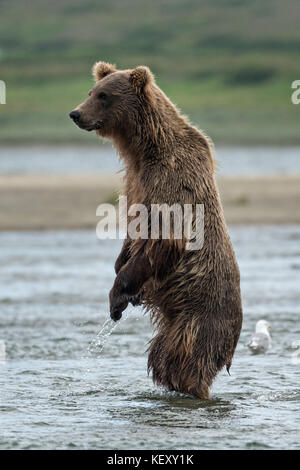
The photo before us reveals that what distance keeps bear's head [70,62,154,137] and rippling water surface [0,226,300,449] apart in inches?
74.0

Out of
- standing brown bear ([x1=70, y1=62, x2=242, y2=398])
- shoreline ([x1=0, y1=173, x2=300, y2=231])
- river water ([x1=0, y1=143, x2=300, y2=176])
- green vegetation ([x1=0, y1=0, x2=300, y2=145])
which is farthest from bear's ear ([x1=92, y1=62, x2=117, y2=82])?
green vegetation ([x1=0, y1=0, x2=300, y2=145])

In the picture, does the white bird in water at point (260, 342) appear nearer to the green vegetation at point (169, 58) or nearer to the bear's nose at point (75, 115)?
the bear's nose at point (75, 115)

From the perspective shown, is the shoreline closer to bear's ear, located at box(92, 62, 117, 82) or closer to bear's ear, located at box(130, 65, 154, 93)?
bear's ear, located at box(92, 62, 117, 82)

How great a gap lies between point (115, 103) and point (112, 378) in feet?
7.10

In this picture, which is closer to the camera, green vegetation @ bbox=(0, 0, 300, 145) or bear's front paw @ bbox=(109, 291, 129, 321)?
bear's front paw @ bbox=(109, 291, 129, 321)

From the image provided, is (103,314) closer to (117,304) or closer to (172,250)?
(117,304)

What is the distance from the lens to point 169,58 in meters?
82.1

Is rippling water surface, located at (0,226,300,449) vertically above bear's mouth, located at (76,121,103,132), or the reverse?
bear's mouth, located at (76,121,103,132)

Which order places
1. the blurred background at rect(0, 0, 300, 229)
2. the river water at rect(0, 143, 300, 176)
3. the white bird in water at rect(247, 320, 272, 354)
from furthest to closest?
the river water at rect(0, 143, 300, 176), the blurred background at rect(0, 0, 300, 229), the white bird in water at rect(247, 320, 272, 354)

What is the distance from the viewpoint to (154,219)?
723 cm

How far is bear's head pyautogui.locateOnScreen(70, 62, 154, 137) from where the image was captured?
7480mm

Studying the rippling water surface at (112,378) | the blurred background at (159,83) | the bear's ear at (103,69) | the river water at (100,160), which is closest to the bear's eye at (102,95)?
the bear's ear at (103,69)

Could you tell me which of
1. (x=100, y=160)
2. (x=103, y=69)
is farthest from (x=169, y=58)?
(x=103, y=69)

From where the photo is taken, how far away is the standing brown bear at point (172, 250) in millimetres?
7355
